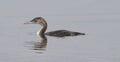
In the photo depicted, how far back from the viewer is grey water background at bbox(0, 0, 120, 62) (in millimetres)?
16453

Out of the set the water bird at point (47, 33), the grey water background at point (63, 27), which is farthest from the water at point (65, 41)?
the water bird at point (47, 33)

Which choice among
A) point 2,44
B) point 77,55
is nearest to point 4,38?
point 2,44

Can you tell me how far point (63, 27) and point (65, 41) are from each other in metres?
3.51

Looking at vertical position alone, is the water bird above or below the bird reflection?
above

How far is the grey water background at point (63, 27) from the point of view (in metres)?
16.5

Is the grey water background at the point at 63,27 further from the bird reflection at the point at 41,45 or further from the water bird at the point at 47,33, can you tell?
the water bird at the point at 47,33

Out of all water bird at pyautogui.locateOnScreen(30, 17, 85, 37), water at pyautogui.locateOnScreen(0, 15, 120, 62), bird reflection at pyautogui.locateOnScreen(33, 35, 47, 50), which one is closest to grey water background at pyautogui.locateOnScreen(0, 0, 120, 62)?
water at pyautogui.locateOnScreen(0, 15, 120, 62)

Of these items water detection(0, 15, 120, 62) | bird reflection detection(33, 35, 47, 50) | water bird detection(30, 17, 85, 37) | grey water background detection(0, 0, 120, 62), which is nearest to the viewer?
water detection(0, 15, 120, 62)

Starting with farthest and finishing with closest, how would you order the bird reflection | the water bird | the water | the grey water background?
1. the water bird
2. the bird reflection
3. the grey water background
4. the water

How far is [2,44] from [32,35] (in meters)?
2.67

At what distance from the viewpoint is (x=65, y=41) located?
19.6 metres

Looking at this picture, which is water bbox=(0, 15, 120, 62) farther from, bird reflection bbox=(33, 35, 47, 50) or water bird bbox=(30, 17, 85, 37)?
water bird bbox=(30, 17, 85, 37)

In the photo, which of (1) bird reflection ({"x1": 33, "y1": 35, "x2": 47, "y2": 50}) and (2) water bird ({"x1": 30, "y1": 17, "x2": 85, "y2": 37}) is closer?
(1) bird reflection ({"x1": 33, "y1": 35, "x2": 47, "y2": 50})

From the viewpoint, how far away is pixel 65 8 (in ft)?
88.8
